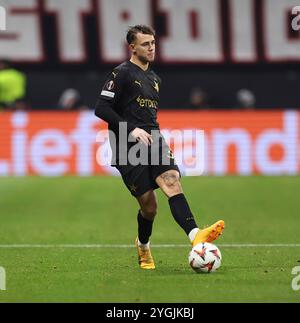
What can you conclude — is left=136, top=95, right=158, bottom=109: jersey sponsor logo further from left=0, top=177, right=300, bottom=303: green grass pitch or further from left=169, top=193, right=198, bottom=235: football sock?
left=0, top=177, right=300, bottom=303: green grass pitch

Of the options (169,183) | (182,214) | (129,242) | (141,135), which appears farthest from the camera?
(129,242)

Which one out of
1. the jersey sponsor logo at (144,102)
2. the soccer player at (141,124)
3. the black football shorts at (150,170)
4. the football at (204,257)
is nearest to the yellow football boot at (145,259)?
the soccer player at (141,124)

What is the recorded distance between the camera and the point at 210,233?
9594mm

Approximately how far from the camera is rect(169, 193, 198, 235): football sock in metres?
9.84

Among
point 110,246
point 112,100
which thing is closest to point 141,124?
point 112,100

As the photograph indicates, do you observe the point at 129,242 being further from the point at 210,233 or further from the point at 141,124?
the point at 210,233

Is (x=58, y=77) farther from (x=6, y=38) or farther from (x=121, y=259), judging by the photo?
(x=121, y=259)

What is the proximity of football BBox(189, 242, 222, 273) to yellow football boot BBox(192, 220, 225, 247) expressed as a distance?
0.05 metres

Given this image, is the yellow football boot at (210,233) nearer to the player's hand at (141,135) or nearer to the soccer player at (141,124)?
the soccer player at (141,124)

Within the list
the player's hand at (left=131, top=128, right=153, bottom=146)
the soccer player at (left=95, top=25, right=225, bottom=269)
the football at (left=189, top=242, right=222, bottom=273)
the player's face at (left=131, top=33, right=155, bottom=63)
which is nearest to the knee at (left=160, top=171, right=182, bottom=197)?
the soccer player at (left=95, top=25, right=225, bottom=269)

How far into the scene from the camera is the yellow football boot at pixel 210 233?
9570 mm

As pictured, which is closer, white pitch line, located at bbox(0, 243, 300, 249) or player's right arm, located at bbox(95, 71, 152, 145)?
player's right arm, located at bbox(95, 71, 152, 145)

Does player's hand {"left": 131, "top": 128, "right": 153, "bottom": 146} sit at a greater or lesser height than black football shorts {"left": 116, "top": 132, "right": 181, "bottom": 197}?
greater

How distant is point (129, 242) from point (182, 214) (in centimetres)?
296
